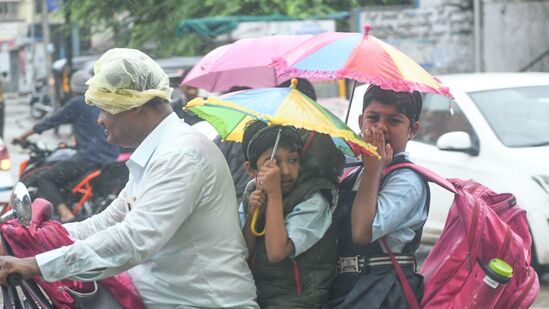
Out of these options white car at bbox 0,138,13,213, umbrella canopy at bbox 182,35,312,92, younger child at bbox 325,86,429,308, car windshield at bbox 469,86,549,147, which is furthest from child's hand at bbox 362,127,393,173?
white car at bbox 0,138,13,213

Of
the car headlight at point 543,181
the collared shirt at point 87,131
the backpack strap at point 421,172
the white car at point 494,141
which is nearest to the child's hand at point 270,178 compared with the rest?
the backpack strap at point 421,172

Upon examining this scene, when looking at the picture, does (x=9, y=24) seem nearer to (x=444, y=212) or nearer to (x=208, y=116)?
(x=444, y=212)

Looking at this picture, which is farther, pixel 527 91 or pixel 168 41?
pixel 168 41

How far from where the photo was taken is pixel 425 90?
324 cm

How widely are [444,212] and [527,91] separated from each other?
1186 millimetres

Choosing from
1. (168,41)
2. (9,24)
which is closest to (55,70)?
(168,41)

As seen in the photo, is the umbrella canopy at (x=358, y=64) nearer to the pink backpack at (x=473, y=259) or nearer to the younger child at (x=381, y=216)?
the younger child at (x=381, y=216)

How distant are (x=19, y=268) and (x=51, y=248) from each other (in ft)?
0.61

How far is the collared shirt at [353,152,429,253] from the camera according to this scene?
3.07m

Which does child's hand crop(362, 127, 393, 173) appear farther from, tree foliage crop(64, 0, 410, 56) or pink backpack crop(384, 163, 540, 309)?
tree foliage crop(64, 0, 410, 56)

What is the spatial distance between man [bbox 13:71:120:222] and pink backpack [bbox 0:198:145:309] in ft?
21.9

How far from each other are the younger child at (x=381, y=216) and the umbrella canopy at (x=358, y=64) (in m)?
0.09

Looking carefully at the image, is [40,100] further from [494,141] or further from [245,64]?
[245,64]

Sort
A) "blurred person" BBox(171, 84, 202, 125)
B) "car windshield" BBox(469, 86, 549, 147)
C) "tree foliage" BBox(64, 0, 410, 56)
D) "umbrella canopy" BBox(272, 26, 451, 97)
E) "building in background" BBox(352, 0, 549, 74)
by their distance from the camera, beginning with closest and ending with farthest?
"umbrella canopy" BBox(272, 26, 451, 97)
"car windshield" BBox(469, 86, 549, 147)
"blurred person" BBox(171, 84, 202, 125)
"building in background" BBox(352, 0, 549, 74)
"tree foliage" BBox(64, 0, 410, 56)
